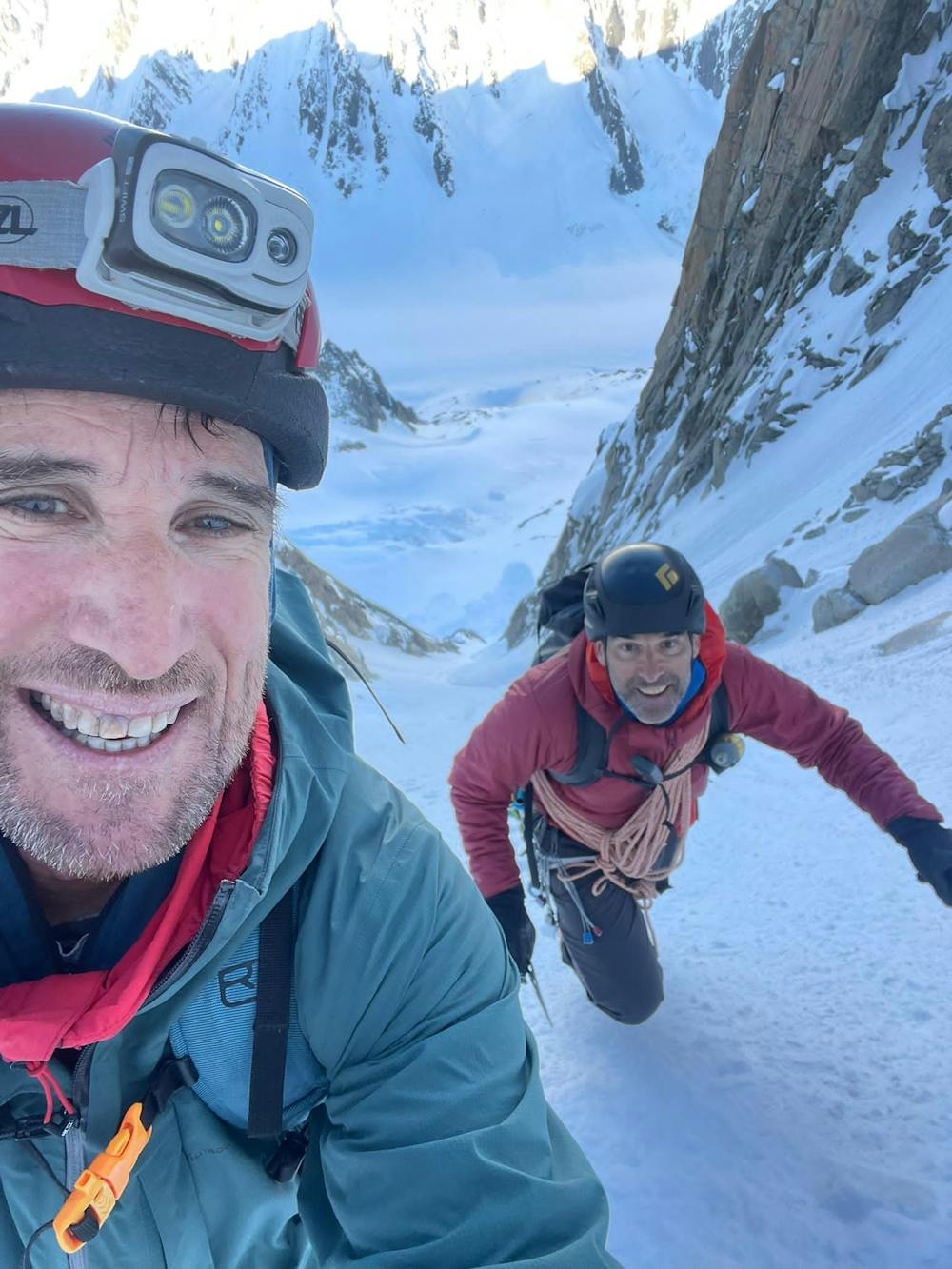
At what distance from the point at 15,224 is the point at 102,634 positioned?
0.75m

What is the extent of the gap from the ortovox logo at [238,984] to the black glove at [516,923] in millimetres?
1725

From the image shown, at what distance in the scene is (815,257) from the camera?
58.5 ft

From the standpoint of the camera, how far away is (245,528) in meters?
1.65

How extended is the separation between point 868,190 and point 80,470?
65.9 feet

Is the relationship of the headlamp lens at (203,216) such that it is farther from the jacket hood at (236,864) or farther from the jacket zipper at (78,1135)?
the jacket zipper at (78,1135)

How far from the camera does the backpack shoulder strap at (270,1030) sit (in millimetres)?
1551

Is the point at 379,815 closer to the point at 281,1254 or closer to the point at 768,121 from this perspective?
the point at 281,1254

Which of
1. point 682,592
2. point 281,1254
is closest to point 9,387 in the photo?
point 281,1254

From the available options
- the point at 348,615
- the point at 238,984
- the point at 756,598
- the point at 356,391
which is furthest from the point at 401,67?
the point at 238,984

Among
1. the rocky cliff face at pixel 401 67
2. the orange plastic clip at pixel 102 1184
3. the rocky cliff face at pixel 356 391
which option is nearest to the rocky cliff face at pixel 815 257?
the orange plastic clip at pixel 102 1184

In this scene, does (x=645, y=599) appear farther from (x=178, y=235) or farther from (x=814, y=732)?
(x=178, y=235)

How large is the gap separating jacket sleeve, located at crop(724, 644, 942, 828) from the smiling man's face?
249cm

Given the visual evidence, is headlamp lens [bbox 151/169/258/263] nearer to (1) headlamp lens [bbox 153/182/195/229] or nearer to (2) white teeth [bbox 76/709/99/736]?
(1) headlamp lens [bbox 153/182/195/229]

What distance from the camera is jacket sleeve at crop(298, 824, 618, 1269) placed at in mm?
1495
